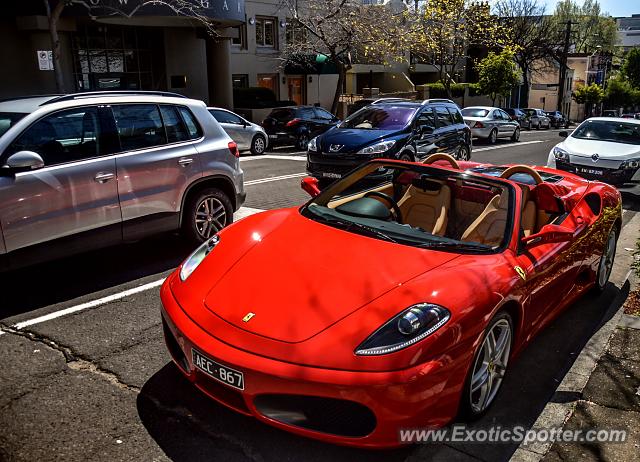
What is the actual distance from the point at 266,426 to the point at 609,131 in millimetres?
11738

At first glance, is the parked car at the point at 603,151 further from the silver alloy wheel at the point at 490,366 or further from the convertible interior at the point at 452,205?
the silver alloy wheel at the point at 490,366

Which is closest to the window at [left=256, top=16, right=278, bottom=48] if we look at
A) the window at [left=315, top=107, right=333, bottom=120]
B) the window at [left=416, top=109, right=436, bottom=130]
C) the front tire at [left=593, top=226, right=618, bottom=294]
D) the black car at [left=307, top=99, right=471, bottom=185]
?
the window at [left=315, top=107, right=333, bottom=120]

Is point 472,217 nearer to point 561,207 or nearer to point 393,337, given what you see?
point 561,207

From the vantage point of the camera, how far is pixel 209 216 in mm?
6891

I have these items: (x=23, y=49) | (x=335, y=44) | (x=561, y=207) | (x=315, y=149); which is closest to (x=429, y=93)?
(x=335, y=44)

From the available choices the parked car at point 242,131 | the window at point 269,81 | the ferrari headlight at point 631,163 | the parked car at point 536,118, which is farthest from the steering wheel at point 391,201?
the parked car at point 536,118

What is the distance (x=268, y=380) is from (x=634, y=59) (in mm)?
79411

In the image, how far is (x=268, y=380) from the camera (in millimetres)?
2854

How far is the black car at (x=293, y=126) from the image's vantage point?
18.9 metres

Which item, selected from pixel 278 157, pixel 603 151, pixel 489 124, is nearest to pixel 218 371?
pixel 603 151

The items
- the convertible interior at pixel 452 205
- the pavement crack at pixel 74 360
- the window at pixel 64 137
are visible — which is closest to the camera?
the pavement crack at pixel 74 360

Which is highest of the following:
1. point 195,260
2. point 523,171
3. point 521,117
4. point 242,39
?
point 242,39

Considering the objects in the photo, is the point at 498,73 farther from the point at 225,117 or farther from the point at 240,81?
the point at 225,117

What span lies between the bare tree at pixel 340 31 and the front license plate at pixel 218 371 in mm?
23270
